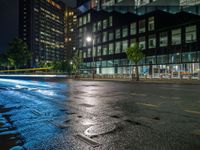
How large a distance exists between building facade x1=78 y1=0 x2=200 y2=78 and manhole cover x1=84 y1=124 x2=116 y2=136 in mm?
29779

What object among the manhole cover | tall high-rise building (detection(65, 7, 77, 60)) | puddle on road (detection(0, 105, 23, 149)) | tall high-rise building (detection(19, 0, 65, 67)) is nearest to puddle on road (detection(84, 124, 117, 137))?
the manhole cover

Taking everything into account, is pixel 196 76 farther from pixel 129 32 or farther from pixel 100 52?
pixel 100 52

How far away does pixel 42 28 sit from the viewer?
530 ft

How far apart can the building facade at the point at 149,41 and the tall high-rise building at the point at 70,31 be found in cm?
10316

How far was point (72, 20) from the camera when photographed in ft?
549

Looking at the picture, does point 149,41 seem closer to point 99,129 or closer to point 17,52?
point 99,129

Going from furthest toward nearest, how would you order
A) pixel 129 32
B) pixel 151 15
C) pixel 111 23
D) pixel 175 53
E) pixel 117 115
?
pixel 111 23 → pixel 129 32 → pixel 151 15 → pixel 175 53 → pixel 117 115

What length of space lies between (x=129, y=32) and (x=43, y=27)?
135 metres

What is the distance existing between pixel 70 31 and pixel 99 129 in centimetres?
17087

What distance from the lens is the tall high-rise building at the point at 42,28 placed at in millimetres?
151750

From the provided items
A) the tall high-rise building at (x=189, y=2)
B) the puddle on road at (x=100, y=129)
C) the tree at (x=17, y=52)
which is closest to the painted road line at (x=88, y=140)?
the puddle on road at (x=100, y=129)

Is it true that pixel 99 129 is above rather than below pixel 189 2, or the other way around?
below

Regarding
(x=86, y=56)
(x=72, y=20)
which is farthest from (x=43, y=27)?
(x=86, y=56)

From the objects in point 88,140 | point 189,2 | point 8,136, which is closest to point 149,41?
point 189,2
